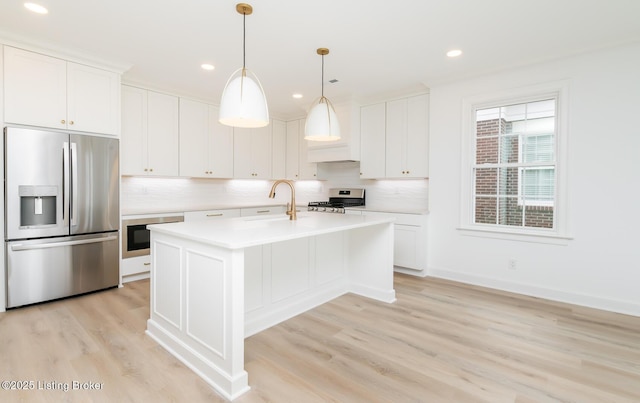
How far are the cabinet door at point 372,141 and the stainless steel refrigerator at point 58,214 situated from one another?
3.28m

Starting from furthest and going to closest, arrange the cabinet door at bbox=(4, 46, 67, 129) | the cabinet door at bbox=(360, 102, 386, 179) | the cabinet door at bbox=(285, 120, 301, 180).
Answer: the cabinet door at bbox=(285, 120, 301, 180), the cabinet door at bbox=(360, 102, 386, 179), the cabinet door at bbox=(4, 46, 67, 129)

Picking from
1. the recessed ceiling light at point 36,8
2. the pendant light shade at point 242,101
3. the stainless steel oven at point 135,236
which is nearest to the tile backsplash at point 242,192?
the stainless steel oven at point 135,236

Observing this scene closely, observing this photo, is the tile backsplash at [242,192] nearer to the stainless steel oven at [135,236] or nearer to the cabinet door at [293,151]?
the stainless steel oven at [135,236]

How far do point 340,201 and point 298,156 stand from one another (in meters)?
1.24

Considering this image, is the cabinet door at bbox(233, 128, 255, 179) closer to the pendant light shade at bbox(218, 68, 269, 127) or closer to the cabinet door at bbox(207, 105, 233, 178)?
the cabinet door at bbox(207, 105, 233, 178)

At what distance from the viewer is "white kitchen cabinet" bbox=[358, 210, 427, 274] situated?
4211 millimetres

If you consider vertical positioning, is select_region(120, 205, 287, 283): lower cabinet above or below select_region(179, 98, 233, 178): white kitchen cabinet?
below

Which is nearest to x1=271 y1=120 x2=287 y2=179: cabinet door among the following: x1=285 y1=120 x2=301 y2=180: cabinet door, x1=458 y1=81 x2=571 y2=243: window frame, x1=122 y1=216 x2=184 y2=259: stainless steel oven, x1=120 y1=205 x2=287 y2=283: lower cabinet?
x1=285 y1=120 x2=301 y2=180: cabinet door

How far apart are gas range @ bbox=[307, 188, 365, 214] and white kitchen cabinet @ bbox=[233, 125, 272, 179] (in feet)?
3.67

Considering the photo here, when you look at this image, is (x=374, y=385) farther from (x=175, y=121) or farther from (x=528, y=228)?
(x=175, y=121)

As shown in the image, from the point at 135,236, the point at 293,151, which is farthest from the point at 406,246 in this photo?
the point at 135,236

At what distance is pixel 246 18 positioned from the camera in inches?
104

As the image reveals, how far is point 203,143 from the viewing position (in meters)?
4.86

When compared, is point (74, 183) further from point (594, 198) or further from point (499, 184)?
point (594, 198)
